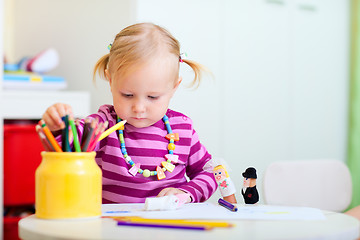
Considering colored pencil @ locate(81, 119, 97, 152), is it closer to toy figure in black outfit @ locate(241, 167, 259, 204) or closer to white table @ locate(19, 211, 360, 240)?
white table @ locate(19, 211, 360, 240)

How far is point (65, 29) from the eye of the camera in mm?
2334

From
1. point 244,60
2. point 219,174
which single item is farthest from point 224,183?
point 244,60

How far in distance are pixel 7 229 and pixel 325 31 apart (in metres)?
1.64

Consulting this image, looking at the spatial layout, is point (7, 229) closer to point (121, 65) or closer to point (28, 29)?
point (28, 29)

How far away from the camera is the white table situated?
635mm

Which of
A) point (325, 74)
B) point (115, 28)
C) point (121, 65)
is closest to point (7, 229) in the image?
point (115, 28)

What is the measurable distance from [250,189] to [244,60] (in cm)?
141

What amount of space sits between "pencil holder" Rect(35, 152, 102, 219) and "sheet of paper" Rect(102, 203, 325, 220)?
2.5 inches

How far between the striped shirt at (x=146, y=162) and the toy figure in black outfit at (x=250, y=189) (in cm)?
11

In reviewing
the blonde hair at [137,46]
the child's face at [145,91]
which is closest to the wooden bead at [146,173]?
the child's face at [145,91]

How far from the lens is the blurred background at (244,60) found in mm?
2166

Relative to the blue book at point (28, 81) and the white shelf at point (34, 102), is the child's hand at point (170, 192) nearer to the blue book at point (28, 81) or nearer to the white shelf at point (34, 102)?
the white shelf at point (34, 102)

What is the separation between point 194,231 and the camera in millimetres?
666

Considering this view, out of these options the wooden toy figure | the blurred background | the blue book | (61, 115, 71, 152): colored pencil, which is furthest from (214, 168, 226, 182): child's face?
the blue book
